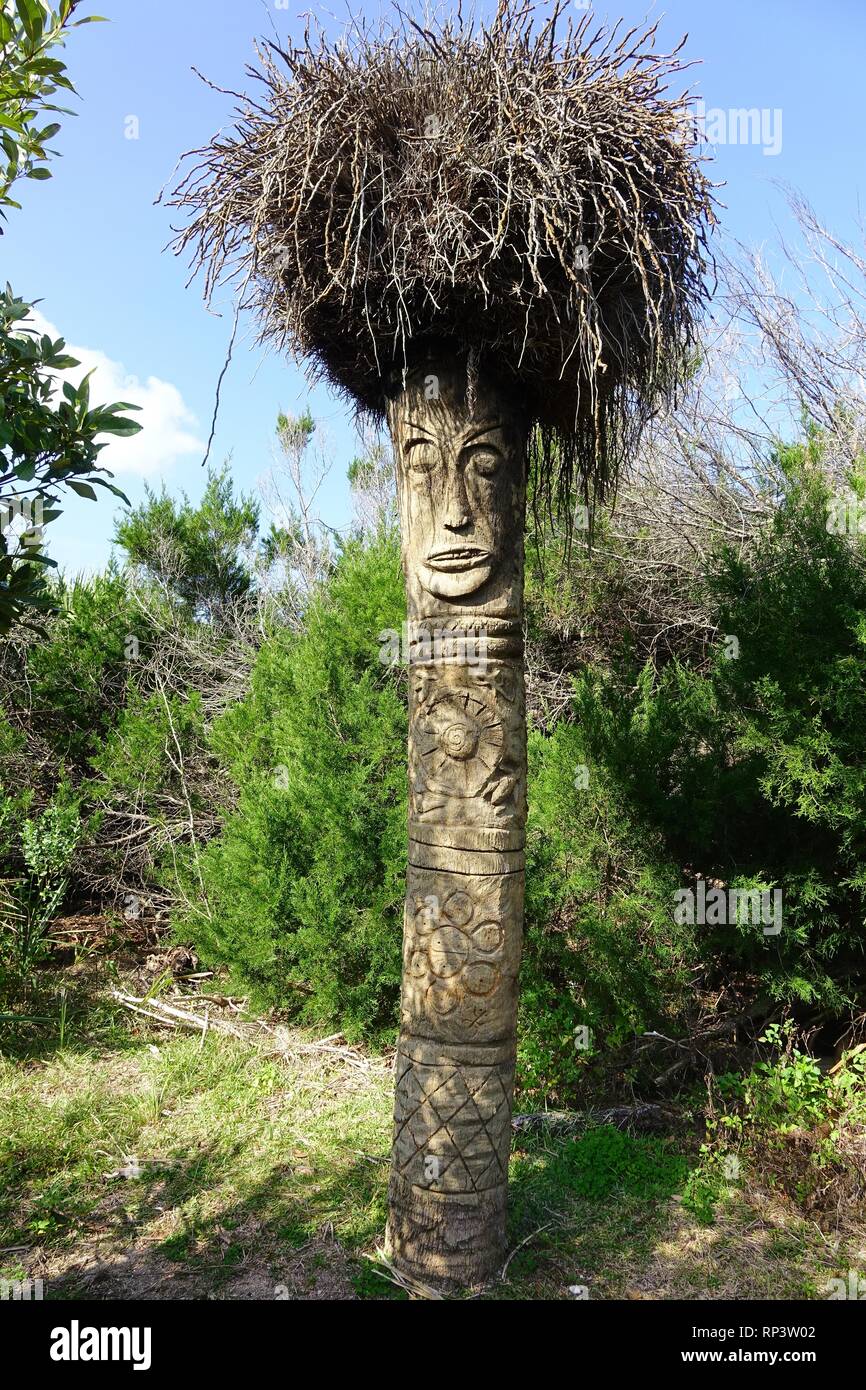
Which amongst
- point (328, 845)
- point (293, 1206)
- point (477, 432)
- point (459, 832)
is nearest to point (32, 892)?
point (328, 845)

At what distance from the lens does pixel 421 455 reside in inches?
128

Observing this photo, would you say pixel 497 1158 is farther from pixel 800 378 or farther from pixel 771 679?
pixel 800 378

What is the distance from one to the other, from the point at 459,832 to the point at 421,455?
134cm

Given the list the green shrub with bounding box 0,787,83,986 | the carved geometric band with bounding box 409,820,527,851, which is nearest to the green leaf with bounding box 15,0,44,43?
the carved geometric band with bounding box 409,820,527,851

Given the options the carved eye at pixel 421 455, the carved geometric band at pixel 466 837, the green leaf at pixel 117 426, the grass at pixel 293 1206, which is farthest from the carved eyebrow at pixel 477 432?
the grass at pixel 293 1206

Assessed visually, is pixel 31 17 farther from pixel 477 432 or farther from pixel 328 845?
pixel 328 845

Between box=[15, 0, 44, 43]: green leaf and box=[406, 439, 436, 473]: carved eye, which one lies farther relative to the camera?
box=[406, 439, 436, 473]: carved eye

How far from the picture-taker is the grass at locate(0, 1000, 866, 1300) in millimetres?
3355

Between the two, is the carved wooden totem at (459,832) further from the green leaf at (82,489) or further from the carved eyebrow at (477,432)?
the green leaf at (82,489)

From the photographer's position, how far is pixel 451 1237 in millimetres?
3113

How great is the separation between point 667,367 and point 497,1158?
9.52 feet

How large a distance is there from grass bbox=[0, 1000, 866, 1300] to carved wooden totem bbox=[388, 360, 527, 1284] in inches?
13.5

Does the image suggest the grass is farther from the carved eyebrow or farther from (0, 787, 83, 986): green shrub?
the carved eyebrow
